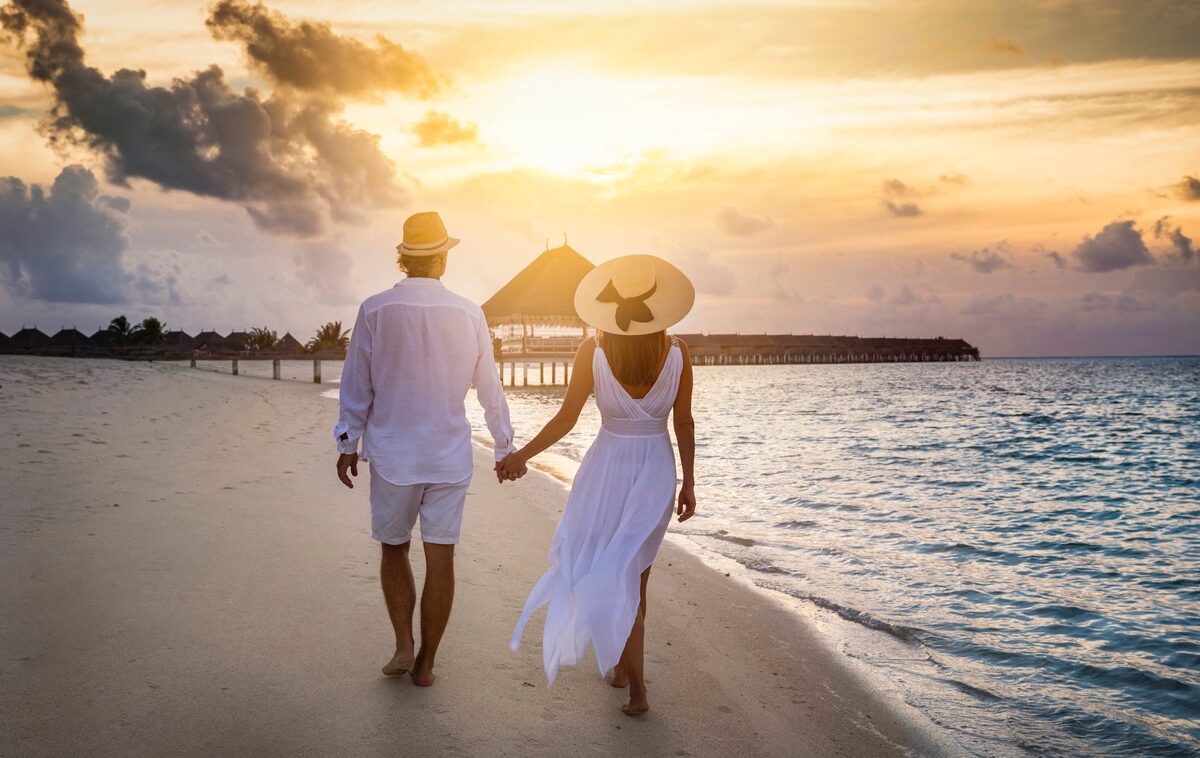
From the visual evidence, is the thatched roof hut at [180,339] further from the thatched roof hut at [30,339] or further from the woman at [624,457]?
the woman at [624,457]

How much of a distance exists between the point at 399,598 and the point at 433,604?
0.52 ft

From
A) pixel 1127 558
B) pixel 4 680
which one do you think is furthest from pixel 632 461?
pixel 1127 558

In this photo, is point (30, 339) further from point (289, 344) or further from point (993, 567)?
point (993, 567)

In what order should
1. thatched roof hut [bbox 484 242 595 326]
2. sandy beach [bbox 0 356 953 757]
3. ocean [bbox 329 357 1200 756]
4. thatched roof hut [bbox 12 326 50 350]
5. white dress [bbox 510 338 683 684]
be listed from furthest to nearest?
1. thatched roof hut [bbox 12 326 50 350]
2. thatched roof hut [bbox 484 242 595 326]
3. ocean [bbox 329 357 1200 756]
4. white dress [bbox 510 338 683 684]
5. sandy beach [bbox 0 356 953 757]

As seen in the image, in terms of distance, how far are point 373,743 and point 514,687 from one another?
74 centimetres

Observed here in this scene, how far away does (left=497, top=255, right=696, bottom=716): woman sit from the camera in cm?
323

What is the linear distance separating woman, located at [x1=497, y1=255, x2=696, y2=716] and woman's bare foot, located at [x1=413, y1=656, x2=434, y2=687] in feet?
1.38

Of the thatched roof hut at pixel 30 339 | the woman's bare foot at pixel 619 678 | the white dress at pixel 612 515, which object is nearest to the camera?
the white dress at pixel 612 515

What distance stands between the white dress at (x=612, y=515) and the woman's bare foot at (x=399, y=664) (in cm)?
53

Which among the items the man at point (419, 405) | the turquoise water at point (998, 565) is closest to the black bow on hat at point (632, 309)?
the man at point (419, 405)

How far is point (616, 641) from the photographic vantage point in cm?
312

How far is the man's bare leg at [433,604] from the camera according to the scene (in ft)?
11.1

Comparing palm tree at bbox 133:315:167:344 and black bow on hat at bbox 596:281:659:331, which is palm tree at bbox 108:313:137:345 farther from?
black bow on hat at bbox 596:281:659:331

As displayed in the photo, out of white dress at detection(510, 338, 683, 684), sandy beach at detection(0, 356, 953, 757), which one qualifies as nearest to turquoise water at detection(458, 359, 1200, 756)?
sandy beach at detection(0, 356, 953, 757)
